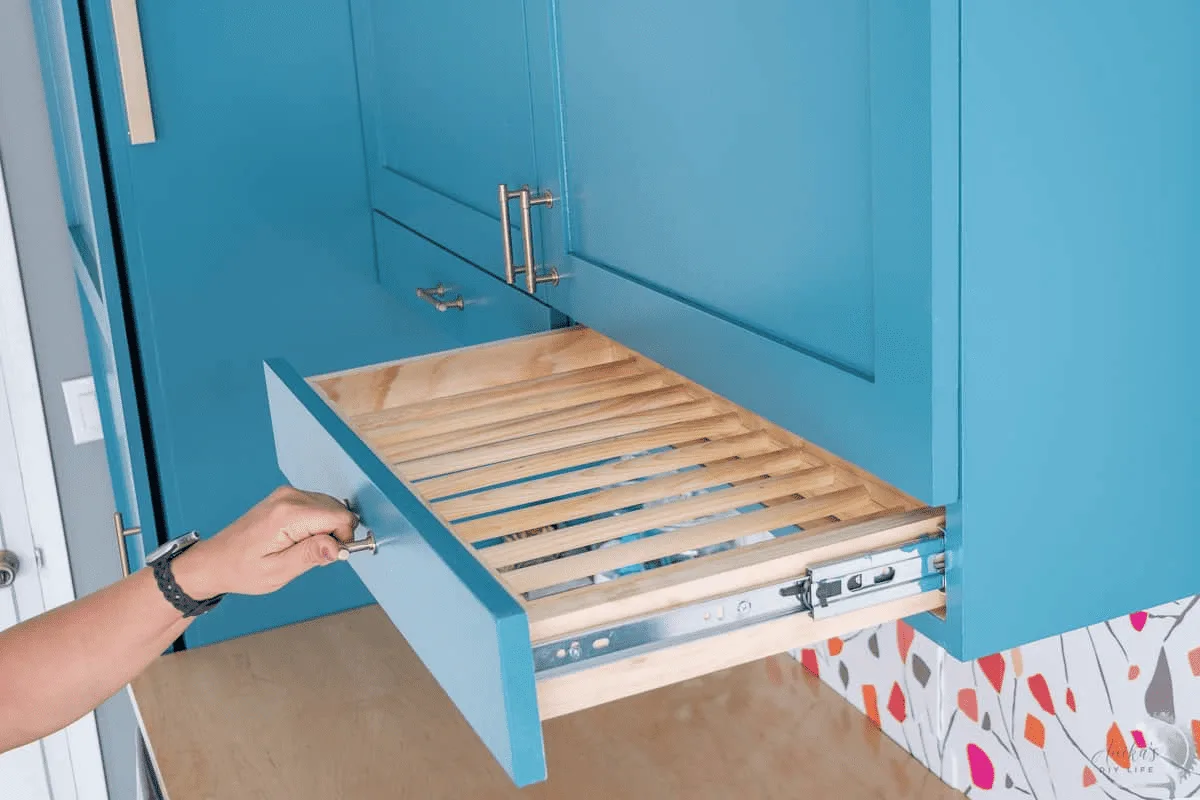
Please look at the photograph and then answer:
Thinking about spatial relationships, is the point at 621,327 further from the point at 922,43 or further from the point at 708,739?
the point at 708,739

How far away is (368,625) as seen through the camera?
196 centimetres

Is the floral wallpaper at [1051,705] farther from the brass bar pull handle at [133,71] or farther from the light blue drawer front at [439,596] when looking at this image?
the brass bar pull handle at [133,71]

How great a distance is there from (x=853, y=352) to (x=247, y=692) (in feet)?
4.09

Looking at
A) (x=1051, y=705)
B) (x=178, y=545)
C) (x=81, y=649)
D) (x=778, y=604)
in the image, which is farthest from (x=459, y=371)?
(x=1051, y=705)

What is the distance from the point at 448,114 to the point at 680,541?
73 centimetres

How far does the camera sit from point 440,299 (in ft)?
5.08

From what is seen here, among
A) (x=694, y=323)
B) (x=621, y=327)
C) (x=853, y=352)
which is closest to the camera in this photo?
(x=853, y=352)

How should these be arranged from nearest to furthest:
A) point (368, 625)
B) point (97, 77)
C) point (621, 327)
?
point (621, 327), point (97, 77), point (368, 625)

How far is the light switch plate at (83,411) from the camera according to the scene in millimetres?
2176

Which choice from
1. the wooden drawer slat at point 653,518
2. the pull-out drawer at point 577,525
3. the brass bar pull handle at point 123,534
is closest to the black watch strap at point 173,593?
the pull-out drawer at point 577,525

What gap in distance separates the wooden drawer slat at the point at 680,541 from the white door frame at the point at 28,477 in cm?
156

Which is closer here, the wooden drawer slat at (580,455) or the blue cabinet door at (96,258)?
the wooden drawer slat at (580,455)

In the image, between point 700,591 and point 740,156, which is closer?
point 700,591

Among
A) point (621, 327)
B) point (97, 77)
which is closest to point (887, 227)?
point (621, 327)
